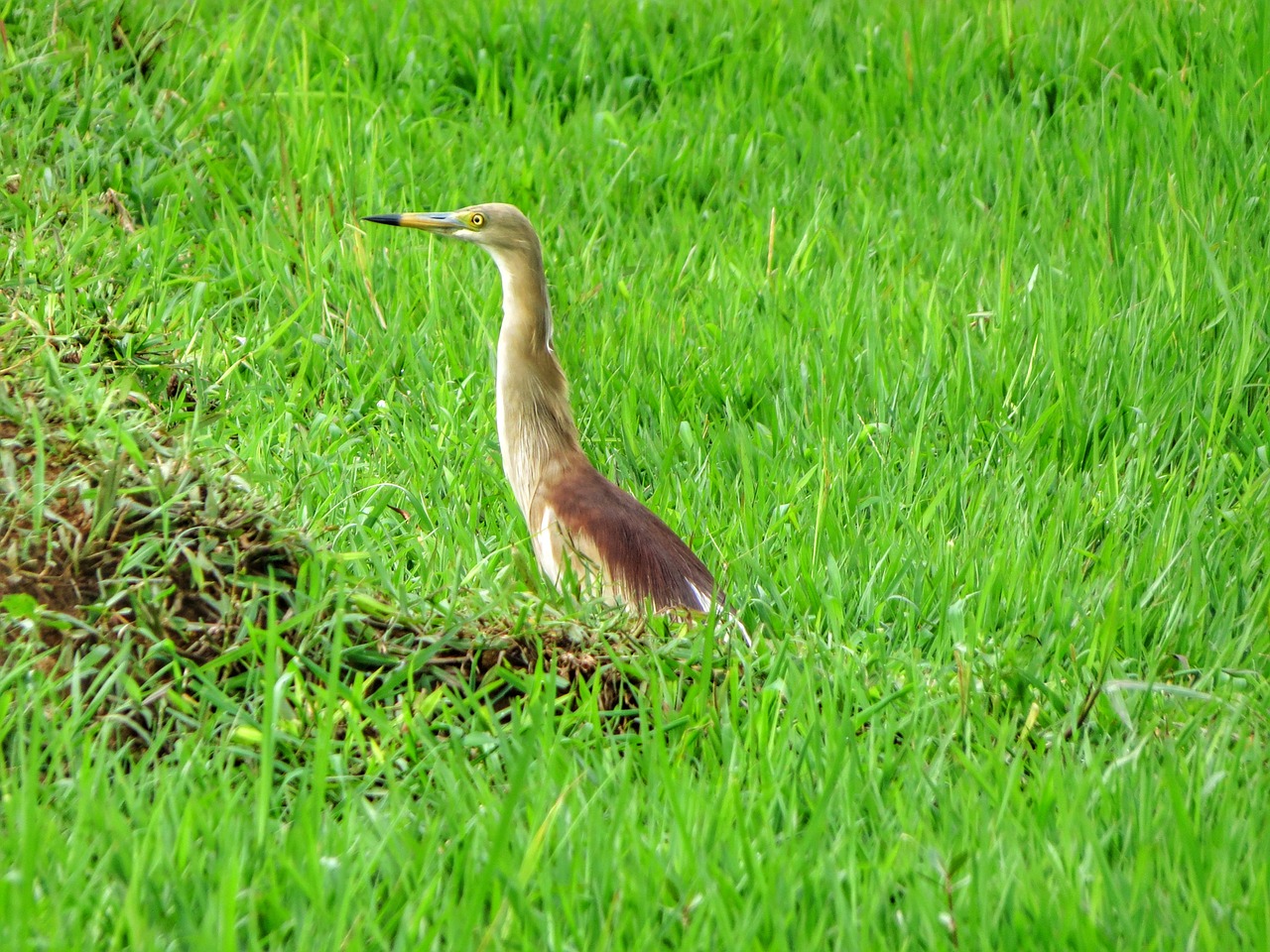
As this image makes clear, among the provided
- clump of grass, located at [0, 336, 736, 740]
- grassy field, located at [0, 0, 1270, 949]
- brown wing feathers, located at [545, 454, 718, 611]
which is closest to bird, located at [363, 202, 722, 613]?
brown wing feathers, located at [545, 454, 718, 611]

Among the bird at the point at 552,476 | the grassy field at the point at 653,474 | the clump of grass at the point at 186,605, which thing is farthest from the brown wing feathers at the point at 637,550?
the clump of grass at the point at 186,605

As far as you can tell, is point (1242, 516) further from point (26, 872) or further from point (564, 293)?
point (26, 872)

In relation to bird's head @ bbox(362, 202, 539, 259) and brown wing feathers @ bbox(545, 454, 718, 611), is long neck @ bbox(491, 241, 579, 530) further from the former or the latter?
brown wing feathers @ bbox(545, 454, 718, 611)

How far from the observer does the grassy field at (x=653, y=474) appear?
2.36 metres

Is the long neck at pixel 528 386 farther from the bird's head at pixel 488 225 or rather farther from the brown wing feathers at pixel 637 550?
the brown wing feathers at pixel 637 550

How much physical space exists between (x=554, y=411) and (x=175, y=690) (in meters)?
1.50

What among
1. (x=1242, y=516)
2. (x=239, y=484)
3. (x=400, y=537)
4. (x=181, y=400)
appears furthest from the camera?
(x=181, y=400)

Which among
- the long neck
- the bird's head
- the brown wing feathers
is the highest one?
the bird's head

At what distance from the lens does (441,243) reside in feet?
16.9

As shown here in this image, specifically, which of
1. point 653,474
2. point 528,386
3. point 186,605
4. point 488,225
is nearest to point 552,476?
point 528,386

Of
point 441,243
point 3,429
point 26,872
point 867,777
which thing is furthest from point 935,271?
point 26,872

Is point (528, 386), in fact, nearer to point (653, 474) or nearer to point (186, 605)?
point (653, 474)

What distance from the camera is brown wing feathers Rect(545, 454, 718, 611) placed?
139 inches

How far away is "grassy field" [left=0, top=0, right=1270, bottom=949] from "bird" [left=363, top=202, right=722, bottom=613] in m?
0.15
